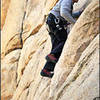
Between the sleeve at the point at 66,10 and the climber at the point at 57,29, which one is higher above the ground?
the sleeve at the point at 66,10

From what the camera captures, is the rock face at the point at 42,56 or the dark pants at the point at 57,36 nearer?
the rock face at the point at 42,56

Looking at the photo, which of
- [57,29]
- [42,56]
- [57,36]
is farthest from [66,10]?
[42,56]

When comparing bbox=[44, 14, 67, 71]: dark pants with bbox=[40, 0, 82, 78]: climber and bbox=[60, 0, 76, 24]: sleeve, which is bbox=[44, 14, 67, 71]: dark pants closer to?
bbox=[40, 0, 82, 78]: climber

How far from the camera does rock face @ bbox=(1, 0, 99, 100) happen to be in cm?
571

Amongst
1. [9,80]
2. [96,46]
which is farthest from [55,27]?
[9,80]

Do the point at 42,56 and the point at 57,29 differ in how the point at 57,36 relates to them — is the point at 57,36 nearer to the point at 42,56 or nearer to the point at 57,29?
the point at 57,29

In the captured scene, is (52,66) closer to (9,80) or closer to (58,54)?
(58,54)

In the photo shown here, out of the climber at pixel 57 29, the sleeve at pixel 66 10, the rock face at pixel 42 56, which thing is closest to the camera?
the rock face at pixel 42 56

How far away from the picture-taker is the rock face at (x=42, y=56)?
5.71 metres

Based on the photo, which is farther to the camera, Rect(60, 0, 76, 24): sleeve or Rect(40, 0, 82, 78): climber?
Rect(40, 0, 82, 78): climber

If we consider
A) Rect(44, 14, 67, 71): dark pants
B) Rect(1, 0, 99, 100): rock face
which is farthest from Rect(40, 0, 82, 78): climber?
Rect(1, 0, 99, 100): rock face

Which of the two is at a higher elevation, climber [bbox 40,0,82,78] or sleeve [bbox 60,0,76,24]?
sleeve [bbox 60,0,76,24]

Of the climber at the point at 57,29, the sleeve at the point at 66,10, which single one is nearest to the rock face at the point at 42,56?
the climber at the point at 57,29

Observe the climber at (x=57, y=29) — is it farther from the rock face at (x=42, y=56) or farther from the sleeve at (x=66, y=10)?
the rock face at (x=42, y=56)
